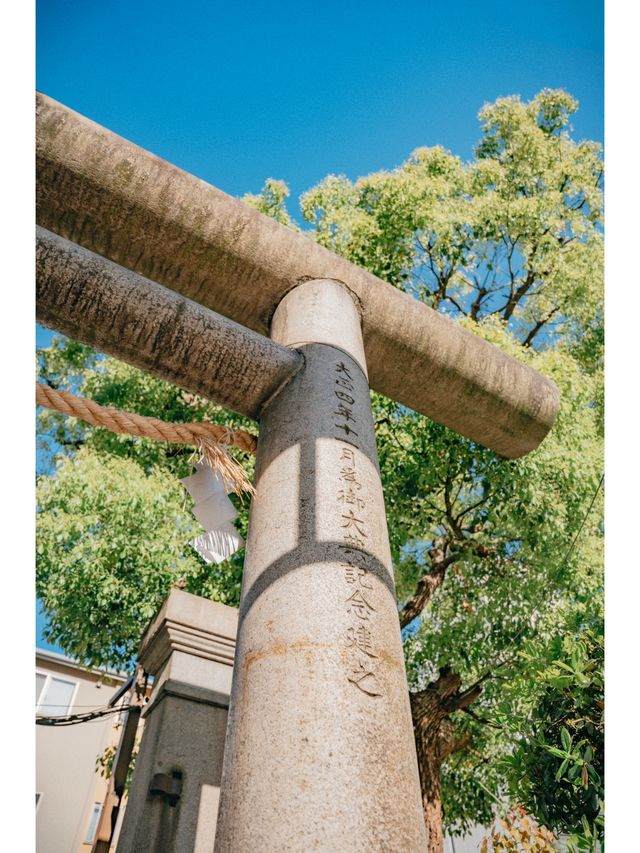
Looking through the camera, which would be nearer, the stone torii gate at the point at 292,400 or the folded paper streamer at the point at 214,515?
the stone torii gate at the point at 292,400

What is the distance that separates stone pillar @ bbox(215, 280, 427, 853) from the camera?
4.18 ft

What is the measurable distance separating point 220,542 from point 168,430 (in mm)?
494

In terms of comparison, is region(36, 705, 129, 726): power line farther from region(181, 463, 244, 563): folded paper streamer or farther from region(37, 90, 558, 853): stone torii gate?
region(37, 90, 558, 853): stone torii gate

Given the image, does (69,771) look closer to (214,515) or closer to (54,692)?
(54,692)

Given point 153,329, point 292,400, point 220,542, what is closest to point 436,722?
point 220,542

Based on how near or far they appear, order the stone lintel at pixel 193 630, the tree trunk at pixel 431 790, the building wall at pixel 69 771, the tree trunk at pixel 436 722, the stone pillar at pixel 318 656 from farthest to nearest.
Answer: the building wall at pixel 69 771 → the tree trunk at pixel 436 722 → the tree trunk at pixel 431 790 → the stone lintel at pixel 193 630 → the stone pillar at pixel 318 656

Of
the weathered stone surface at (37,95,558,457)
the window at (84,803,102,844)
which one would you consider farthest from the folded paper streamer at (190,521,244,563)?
the window at (84,803,102,844)

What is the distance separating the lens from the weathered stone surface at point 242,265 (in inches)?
99.3

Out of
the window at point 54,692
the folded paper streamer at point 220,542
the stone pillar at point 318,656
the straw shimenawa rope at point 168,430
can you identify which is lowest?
the stone pillar at point 318,656

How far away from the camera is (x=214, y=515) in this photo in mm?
2305

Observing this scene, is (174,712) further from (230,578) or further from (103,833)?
(230,578)

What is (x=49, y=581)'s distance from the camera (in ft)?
21.5

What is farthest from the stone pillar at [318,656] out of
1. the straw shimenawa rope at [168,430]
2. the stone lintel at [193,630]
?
the stone lintel at [193,630]

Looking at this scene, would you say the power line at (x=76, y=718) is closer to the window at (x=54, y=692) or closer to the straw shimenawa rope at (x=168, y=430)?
the straw shimenawa rope at (x=168, y=430)
